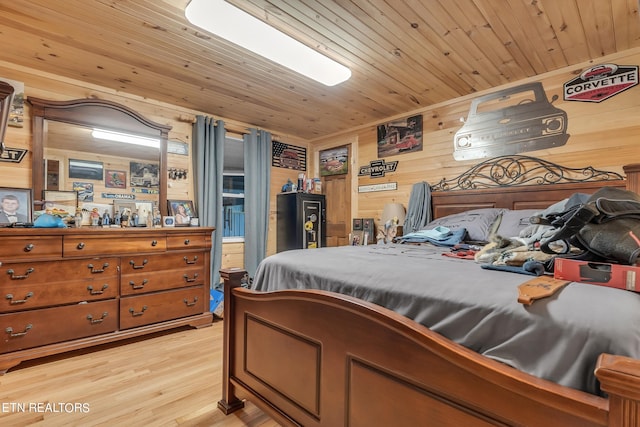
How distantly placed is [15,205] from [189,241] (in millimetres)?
1333

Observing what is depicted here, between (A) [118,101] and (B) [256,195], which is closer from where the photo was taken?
(A) [118,101]

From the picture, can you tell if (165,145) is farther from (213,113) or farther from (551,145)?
(551,145)

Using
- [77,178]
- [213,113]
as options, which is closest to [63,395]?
[77,178]

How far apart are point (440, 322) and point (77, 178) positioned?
325 cm

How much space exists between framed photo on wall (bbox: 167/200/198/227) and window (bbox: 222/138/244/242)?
582 millimetres

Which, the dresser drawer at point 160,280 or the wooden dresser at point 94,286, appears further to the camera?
the dresser drawer at point 160,280

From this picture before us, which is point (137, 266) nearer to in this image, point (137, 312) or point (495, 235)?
point (137, 312)

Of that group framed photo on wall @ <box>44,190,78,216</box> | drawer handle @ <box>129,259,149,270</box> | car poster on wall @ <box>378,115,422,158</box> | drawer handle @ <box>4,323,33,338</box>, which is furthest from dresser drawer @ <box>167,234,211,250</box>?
car poster on wall @ <box>378,115,422,158</box>

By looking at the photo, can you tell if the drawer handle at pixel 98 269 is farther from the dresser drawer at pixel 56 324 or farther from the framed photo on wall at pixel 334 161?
Result: the framed photo on wall at pixel 334 161

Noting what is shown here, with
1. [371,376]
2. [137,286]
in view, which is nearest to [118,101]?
[137,286]

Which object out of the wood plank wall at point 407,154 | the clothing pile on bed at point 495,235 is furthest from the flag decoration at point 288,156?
the clothing pile on bed at point 495,235

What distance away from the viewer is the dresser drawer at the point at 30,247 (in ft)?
6.75

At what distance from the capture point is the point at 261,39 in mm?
2096

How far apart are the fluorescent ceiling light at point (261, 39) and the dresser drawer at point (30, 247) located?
5.97 ft
